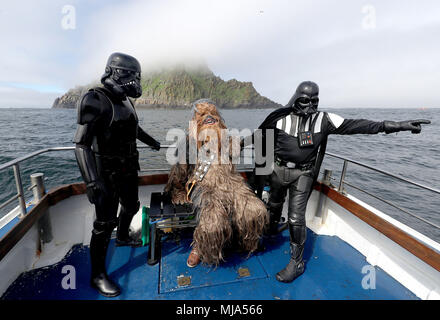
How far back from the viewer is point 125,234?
3299 mm

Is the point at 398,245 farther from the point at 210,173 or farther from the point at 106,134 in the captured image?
the point at 106,134

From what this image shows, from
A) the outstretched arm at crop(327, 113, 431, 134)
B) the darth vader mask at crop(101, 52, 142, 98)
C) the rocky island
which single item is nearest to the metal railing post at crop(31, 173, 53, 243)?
the darth vader mask at crop(101, 52, 142, 98)

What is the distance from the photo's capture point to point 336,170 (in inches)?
607

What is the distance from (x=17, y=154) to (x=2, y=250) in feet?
62.3

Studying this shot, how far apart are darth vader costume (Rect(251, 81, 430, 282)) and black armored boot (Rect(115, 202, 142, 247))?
211 centimetres

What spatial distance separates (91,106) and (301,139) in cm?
227

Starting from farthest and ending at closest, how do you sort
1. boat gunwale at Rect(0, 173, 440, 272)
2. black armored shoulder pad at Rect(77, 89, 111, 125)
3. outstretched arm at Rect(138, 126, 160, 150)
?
outstretched arm at Rect(138, 126, 160, 150) < boat gunwale at Rect(0, 173, 440, 272) < black armored shoulder pad at Rect(77, 89, 111, 125)

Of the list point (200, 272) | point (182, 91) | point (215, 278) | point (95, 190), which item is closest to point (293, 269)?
point (215, 278)

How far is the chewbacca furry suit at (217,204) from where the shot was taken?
2.68 metres

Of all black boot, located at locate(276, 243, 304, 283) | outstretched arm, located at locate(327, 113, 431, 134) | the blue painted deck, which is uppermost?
outstretched arm, located at locate(327, 113, 431, 134)

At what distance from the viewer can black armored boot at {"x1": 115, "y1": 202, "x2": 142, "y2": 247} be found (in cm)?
304

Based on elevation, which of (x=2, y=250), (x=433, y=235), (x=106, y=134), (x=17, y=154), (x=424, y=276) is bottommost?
(x=433, y=235)

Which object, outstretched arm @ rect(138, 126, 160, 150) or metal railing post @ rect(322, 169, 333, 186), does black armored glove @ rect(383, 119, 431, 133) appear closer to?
metal railing post @ rect(322, 169, 333, 186)
